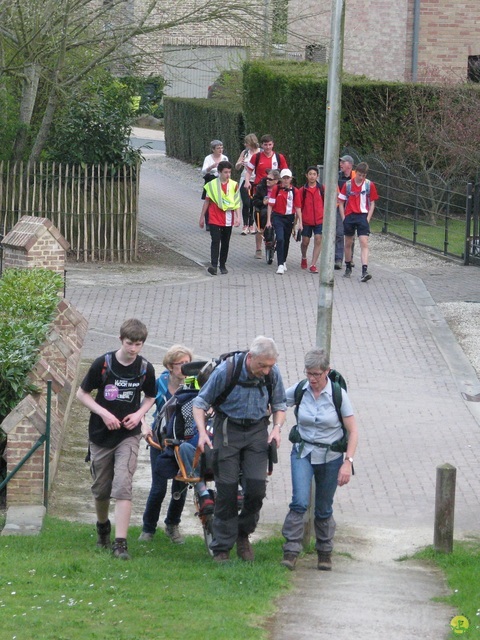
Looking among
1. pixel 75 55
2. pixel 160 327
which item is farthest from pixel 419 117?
pixel 160 327

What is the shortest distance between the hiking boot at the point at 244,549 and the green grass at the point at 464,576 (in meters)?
1.25

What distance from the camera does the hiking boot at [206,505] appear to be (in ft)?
26.2

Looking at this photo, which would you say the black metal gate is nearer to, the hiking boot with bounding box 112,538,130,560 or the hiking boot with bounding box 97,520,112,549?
the hiking boot with bounding box 97,520,112,549

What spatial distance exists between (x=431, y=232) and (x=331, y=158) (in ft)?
44.1

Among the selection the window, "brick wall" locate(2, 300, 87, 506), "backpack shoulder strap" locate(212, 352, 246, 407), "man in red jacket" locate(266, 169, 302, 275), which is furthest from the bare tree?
"backpack shoulder strap" locate(212, 352, 246, 407)

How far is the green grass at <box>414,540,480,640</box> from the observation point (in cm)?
655

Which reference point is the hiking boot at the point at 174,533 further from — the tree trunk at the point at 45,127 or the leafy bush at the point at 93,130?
the tree trunk at the point at 45,127

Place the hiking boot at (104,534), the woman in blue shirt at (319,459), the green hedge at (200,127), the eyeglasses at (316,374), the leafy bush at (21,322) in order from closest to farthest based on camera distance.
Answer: the eyeglasses at (316,374), the woman in blue shirt at (319,459), the hiking boot at (104,534), the leafy bush at (21,322), the green hedge at (200,127)

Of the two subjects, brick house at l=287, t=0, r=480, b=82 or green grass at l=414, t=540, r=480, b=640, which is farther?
brick house at l=287, t=0, r=480, b=82

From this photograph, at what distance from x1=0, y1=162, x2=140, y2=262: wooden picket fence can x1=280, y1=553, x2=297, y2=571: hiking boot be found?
1220 cm

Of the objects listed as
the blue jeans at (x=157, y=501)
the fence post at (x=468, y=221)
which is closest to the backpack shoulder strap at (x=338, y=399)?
the blue jeans at (x=157, y=501)

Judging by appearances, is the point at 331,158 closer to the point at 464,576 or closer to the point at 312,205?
the point at 464,576

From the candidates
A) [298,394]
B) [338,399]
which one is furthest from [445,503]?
[298,394]

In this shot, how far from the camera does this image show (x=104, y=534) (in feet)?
26.2
